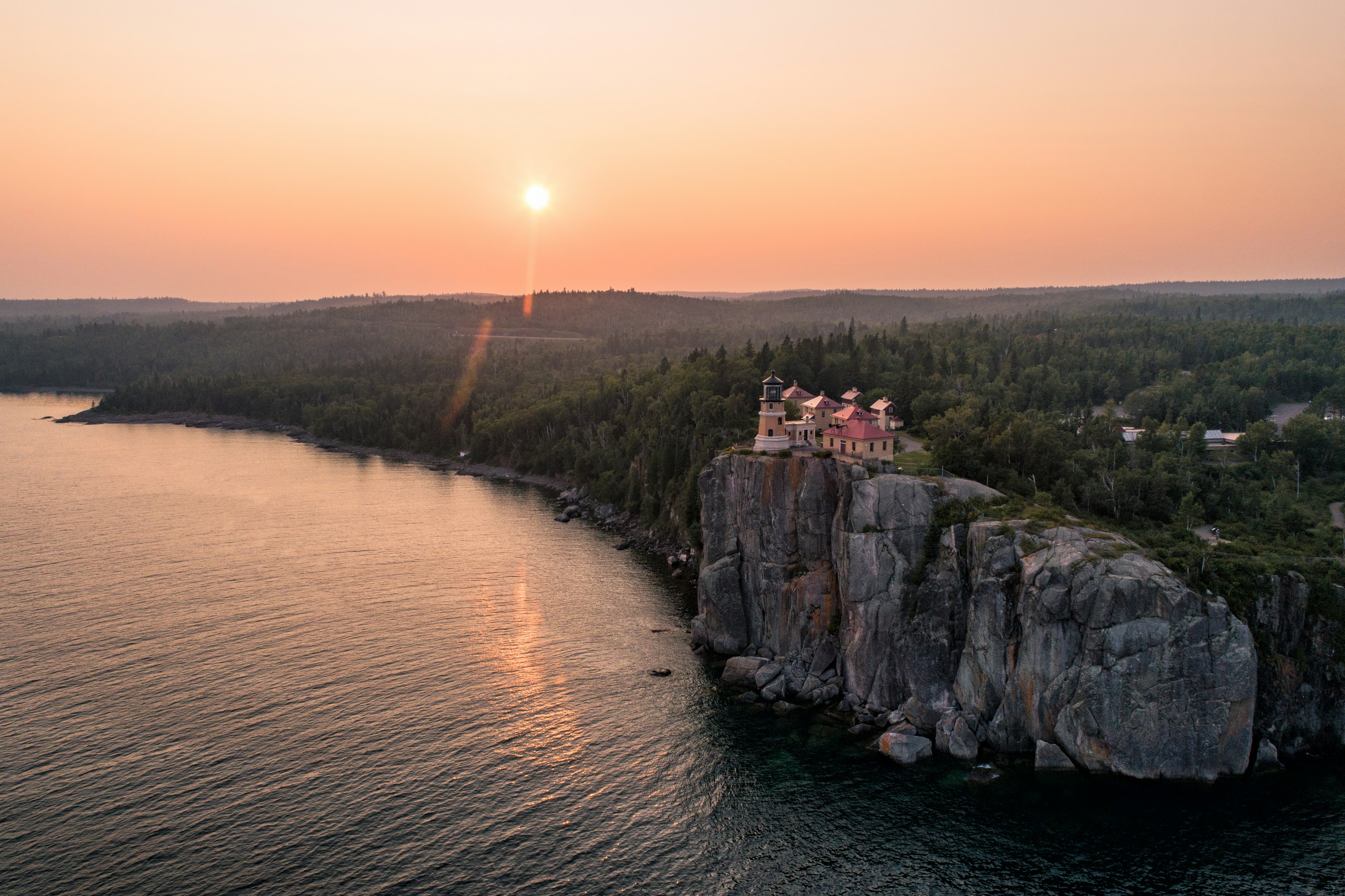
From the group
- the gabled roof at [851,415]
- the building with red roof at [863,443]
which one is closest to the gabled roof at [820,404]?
the gabled roof at [851,415]

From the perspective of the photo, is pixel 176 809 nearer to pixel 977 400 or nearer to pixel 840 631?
pixel 840 631

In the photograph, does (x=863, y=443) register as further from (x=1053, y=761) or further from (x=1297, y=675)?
(x=1297, y=675)

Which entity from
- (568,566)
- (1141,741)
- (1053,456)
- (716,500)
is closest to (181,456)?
(568,566)

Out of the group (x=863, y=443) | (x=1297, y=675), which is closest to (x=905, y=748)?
(x=1297, y=675)

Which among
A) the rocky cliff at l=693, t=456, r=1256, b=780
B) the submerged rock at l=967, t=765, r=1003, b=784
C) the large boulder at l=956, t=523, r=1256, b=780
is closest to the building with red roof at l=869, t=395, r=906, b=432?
the rocky cliff at l=693, t=456, r=1256, b=780

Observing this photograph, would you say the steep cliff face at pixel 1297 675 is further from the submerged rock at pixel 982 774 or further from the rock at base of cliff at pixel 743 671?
the rock at base of cliff at pixel 743 671

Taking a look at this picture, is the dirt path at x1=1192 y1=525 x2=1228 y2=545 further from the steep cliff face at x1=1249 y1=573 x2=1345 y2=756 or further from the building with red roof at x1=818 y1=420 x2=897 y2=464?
the building with red roof at x1=818 y1=420 x2=897 y2=464
